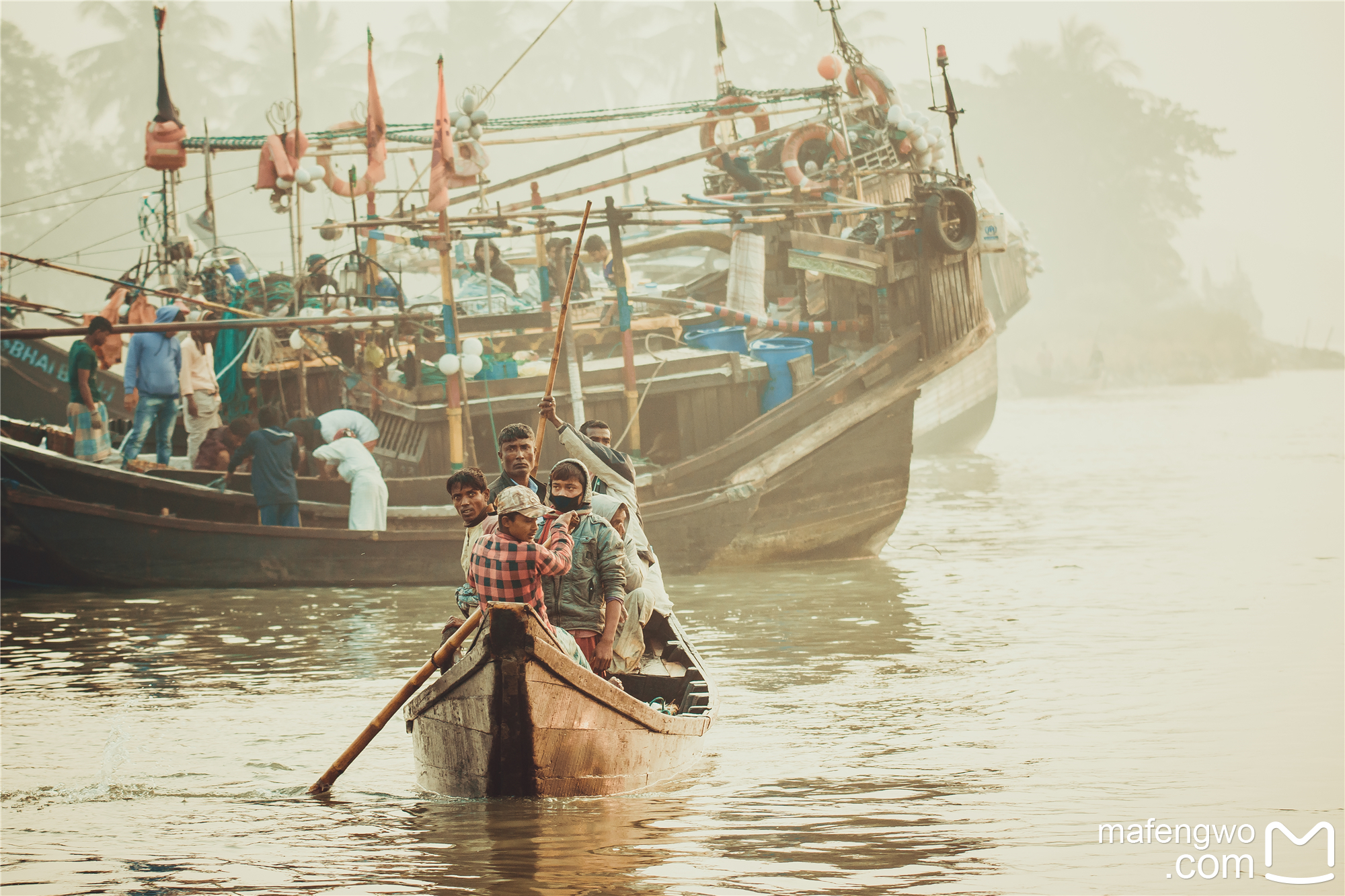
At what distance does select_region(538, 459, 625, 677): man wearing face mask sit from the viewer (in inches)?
243

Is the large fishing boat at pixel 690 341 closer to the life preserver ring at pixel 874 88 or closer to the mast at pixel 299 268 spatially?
the mast at pixel 299 268

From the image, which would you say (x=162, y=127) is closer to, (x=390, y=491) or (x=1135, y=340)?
(x=390, y=491)

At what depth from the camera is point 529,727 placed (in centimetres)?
567

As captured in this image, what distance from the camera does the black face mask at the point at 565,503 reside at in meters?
6.16

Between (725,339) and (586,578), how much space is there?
7592mm

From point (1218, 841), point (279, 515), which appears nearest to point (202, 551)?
point (279, 515)

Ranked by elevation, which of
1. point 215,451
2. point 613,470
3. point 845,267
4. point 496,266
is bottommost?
point 613,470

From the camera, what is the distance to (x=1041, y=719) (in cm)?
788

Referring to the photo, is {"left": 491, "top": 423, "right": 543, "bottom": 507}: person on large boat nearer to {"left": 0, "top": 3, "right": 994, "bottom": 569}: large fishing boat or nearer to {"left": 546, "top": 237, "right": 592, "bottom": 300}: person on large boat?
{"left": 0, "top": 3, "right": 994, "bottom": 569}: large fishing boat

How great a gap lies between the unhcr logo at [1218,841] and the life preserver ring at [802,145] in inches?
387

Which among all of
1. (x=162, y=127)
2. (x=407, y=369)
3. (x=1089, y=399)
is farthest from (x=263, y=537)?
(x=1089, y=399)

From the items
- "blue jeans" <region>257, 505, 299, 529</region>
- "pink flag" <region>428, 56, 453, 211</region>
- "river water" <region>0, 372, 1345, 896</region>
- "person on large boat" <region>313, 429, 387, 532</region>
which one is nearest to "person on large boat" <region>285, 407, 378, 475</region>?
"person on large boat" <region>313, 429, 387, 532</region>

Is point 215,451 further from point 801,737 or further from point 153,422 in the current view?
point 801,737

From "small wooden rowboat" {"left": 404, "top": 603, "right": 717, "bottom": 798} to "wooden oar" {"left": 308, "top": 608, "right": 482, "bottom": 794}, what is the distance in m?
0.07
